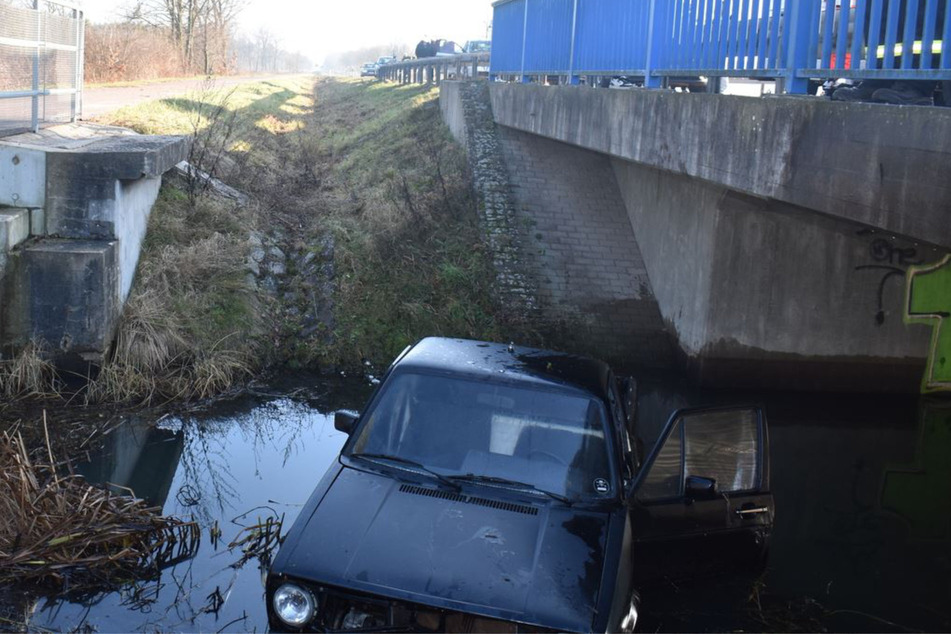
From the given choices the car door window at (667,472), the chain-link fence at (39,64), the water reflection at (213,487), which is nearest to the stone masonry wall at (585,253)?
the water reflection at (213,487)

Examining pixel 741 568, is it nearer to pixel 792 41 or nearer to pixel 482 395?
pixel 482 395

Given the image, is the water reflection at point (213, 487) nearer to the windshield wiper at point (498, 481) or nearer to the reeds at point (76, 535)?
the reeds at point (76, 535)

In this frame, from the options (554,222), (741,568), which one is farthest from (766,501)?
(554,222)

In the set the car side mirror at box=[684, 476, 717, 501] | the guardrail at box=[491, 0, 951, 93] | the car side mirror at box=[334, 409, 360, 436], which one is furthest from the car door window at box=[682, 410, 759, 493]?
the guardrail at box=[491, 0, 951, 93]

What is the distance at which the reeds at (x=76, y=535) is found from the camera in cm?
572

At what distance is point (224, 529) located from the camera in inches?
276

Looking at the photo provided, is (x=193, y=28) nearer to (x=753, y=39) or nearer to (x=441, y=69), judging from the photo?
(x=441, y=69)

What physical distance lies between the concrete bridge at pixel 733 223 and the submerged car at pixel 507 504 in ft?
7.34

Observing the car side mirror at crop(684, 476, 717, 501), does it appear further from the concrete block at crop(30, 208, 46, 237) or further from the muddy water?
the concrete block at crop(30, 208, 46, 237)

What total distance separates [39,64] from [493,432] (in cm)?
997

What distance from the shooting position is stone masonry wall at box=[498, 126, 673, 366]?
528 inches

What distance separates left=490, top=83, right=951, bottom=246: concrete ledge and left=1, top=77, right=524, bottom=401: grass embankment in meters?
3.98

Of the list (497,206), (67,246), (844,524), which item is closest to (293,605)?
(844,524)

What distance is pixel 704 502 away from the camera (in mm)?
5562
